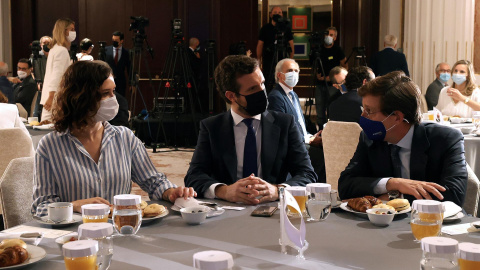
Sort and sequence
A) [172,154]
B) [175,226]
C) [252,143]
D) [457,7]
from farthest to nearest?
[457,7] < [172,154] < [252,143] < [175,226]

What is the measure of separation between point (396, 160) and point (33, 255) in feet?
5.22

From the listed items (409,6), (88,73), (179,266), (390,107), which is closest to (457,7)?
(409,6)

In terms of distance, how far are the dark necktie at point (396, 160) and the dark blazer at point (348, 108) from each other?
2.46m

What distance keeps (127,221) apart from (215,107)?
922 centimetres

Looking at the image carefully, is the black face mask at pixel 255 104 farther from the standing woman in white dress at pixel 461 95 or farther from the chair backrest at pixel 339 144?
the standing woman in white dress at pixel 461 95

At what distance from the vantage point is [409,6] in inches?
397

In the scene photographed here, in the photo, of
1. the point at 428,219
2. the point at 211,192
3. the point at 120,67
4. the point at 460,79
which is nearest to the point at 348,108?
the point at 460,79

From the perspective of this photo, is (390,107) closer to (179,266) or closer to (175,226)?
(175,226)

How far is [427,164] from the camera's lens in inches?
104

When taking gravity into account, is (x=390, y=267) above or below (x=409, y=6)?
below

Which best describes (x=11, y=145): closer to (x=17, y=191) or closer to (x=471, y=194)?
(x=17, y=191)

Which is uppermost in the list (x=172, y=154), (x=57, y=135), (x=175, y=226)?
(x=57, y=135)

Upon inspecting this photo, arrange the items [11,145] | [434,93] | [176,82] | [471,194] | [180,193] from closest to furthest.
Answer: [180,193]
[471,194]
[11,145]
[434,93]
[176,82]

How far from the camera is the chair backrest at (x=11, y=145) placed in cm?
371
